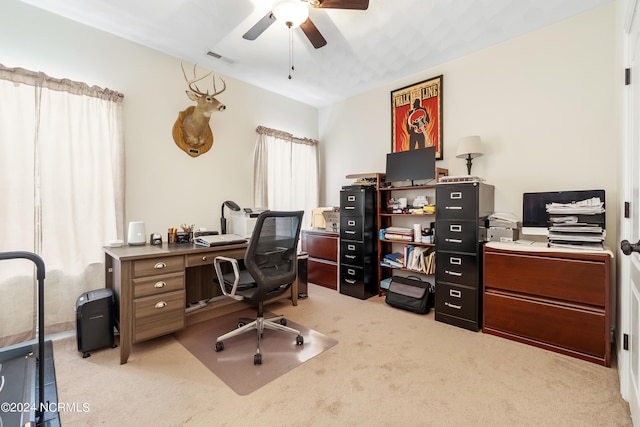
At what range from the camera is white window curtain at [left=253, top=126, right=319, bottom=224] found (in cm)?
379

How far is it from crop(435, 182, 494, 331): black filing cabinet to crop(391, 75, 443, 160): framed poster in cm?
82

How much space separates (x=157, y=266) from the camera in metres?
2.15

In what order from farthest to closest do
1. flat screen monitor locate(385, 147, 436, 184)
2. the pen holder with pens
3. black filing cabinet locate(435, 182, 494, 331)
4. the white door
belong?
1. flat screen monitor locate(385, 147, 436, 184)
2. the pen holder with pens
3. black filing cabinet locate(435, 182, 494, 331)
4. the white door

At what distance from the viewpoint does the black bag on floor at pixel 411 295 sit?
2934 mm

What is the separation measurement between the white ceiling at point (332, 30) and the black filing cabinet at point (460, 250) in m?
1.44

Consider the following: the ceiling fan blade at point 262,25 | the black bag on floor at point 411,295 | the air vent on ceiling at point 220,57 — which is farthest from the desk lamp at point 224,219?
the black bag on floor at point 411,295

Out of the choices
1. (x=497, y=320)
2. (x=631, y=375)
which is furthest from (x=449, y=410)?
(x=497, y=320)

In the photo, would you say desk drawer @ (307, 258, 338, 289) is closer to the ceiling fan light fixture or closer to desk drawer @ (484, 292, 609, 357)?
desk drawer @ (484, 292, 609, 357)

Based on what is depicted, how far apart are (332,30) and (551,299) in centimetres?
292

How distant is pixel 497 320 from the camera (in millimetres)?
2410

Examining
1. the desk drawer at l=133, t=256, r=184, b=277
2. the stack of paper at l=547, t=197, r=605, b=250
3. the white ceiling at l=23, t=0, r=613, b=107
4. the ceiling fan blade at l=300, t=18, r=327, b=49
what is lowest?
the desk drawer at l=133, t=256, r=184, b=277

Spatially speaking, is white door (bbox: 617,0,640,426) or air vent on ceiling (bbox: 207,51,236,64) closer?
white door (bbox: 617,0,640,426)

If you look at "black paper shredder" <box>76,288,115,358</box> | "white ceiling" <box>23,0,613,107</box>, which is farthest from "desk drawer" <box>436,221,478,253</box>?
"black paper shredder" <box>76,288,115,358</box>

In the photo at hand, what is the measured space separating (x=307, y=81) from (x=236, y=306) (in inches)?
115
